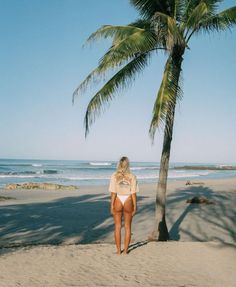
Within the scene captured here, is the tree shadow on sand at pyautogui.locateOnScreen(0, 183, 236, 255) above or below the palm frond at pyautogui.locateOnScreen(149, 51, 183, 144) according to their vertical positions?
below

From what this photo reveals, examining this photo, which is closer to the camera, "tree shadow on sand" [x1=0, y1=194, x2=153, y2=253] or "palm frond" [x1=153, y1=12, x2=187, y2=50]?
"palm frond" [x1=153, y1=12, x2=187, y2=50]

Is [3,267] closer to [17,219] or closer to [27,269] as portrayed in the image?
[27,269]

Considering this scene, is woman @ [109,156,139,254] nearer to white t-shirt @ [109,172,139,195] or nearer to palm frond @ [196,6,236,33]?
white t-shirt @ [109,172,139,195]

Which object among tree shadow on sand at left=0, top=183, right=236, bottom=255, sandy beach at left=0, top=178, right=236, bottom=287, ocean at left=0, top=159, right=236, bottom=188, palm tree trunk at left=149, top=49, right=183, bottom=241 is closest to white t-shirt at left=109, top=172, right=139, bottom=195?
sandy beach at left=0, top=178, right=236, bottom=287

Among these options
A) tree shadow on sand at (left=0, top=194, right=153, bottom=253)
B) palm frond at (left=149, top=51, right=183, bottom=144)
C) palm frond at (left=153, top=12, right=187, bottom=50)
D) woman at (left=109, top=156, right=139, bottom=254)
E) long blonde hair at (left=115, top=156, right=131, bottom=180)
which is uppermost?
palm frond at (left=153, top=12, right=187, bottom=50)

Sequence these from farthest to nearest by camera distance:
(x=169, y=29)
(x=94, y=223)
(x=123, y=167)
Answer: (x=94, y=223), (x=169, y=29), (x=123, y=167)

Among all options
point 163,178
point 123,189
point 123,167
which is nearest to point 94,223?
point 163,178

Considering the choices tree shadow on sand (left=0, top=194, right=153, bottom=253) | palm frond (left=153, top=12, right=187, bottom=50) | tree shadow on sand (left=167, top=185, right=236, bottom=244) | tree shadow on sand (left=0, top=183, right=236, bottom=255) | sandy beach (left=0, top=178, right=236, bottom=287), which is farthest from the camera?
tree shadow on sand (left=167, top=185, right=236, bottom=244)

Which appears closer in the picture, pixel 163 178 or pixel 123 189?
pixel 123 189

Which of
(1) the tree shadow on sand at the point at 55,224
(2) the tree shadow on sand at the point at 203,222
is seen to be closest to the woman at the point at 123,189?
(1) the tree shadow on sand at the point at 55,224

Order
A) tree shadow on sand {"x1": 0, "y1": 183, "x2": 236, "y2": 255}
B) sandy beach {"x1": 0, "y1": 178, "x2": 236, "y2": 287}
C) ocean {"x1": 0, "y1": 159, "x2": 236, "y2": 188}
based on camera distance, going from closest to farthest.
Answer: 1. sandy beach {"x1": 0, "y1": 178, "x2": 236, "y2": 287}
2. tree shadow on sand {"x1": 0, "y1": 183, "x2": 236, "y2": 255}
3. ocean {"x1": 0, "y1": 159, "x2": 236, "y2": 188}

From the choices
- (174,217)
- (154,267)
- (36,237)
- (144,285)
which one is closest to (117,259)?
(154,267)

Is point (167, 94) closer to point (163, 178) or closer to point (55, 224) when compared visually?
point (163, 178)

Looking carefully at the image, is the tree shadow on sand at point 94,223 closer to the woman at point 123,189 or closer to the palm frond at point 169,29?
the woman at point 123,189
